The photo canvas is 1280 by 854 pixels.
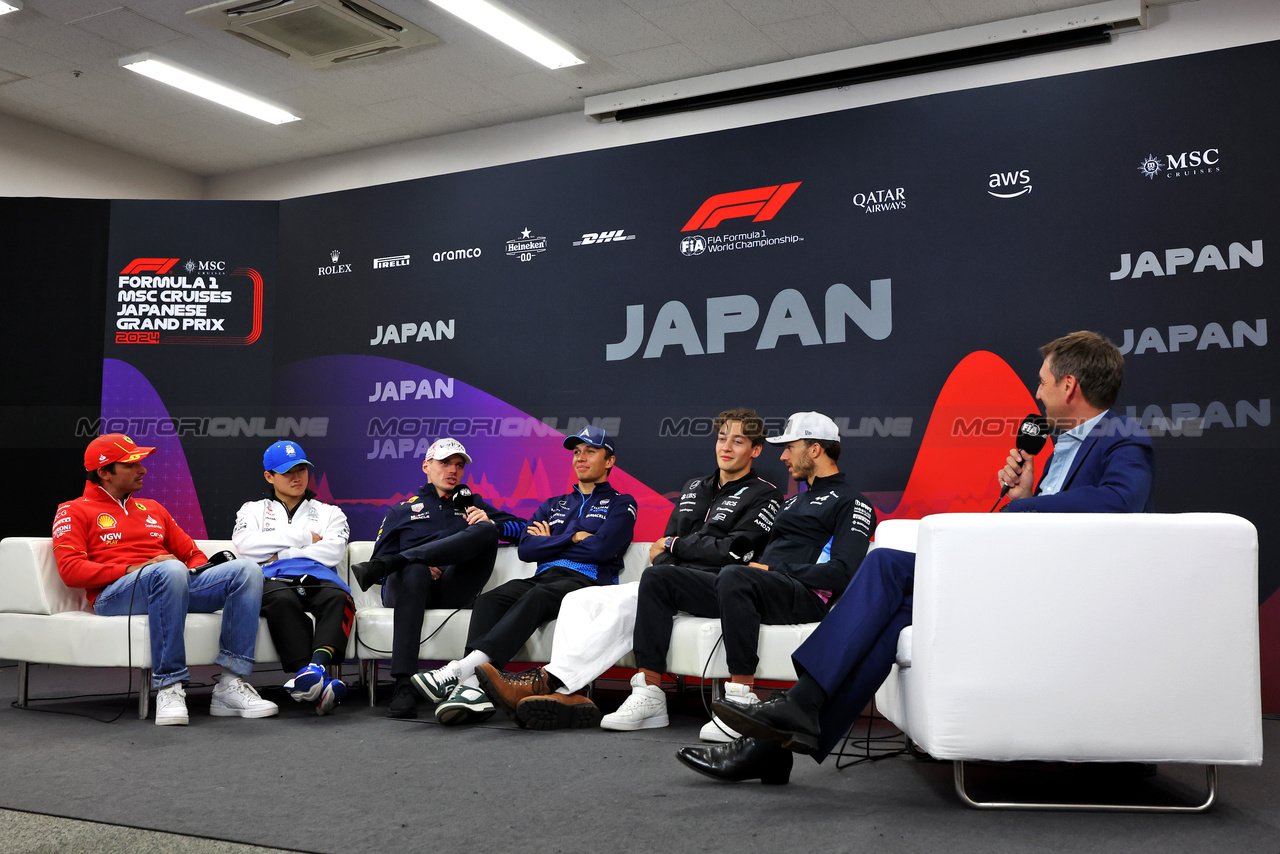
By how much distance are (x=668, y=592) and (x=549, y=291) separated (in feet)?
7.83

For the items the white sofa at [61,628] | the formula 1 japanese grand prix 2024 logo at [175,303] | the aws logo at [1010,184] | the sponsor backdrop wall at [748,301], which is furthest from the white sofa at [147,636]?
the formula 1 japanese grand prix 2024 logo at [175,303]

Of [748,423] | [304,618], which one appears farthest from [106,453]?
[748,423]

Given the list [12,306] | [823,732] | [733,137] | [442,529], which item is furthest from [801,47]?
[12,306]

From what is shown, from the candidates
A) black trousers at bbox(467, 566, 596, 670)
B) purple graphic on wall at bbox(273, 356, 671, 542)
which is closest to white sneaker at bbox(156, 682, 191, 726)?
black trousers at bbox(467, 566, 596, 670)

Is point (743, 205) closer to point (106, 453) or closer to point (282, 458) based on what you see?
point (282, 458)

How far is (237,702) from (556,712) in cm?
123

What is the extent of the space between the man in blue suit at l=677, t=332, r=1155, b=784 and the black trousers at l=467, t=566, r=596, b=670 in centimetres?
129

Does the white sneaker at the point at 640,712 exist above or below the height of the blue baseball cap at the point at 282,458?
below

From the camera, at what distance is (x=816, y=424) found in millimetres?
3984

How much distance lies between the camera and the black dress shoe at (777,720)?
2396mm

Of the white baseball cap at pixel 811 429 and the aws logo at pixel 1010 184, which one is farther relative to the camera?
the aws logo at pixel 1010 184

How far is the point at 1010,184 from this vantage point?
4.51m

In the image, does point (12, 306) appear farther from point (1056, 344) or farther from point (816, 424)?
point (1056, 344)

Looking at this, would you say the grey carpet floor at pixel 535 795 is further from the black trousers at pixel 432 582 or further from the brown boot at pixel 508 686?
the black trousers at pixel 432 582
